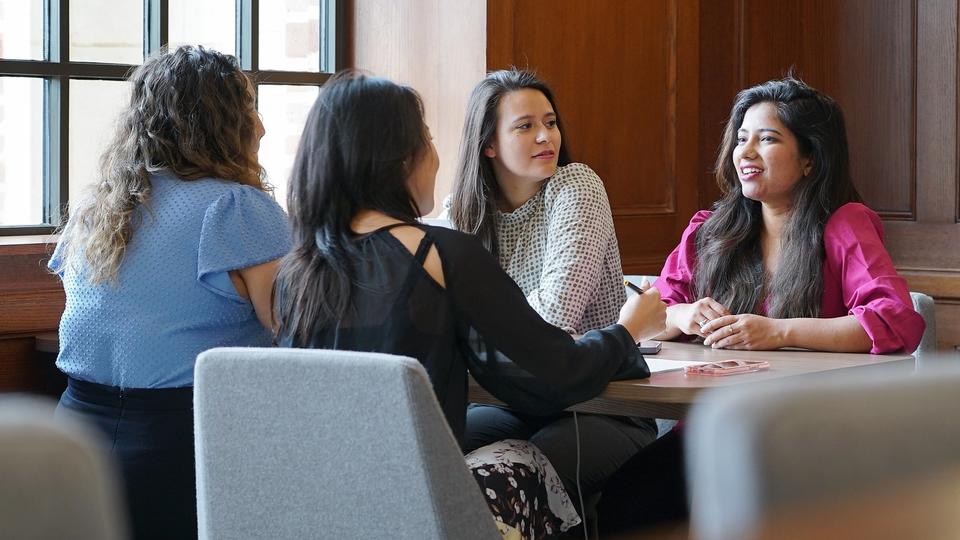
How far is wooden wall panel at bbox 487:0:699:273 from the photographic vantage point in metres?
3.95

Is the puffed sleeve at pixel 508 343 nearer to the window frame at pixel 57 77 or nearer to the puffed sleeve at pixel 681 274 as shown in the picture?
the puffed sleeve at pixel 681 274

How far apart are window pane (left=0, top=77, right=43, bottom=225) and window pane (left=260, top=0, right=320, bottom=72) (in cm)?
77

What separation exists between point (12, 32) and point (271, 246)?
60.1 inches

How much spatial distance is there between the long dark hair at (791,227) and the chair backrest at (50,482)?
211 centimetres

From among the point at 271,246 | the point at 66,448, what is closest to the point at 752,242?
the point at 271,246

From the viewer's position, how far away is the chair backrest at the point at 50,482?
623 millimetres

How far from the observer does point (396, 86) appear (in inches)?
75.0

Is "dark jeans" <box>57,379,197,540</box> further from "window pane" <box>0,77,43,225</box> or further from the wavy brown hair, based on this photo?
"window pane" <box>0,77,43,225</box>

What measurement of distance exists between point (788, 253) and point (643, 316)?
25.2 inches

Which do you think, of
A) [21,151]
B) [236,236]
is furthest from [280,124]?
[236,236]

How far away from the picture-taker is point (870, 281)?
2486mm

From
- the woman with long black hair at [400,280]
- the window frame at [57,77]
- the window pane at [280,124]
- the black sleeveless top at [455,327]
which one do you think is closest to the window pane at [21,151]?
the window frame at [57,77]

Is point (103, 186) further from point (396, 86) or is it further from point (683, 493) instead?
point (683, 493)

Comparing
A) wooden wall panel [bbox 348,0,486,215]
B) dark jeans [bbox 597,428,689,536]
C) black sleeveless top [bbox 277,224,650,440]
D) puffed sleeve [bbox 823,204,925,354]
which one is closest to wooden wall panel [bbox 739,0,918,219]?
wooden wall panel [bbox 348,0,486,215]
